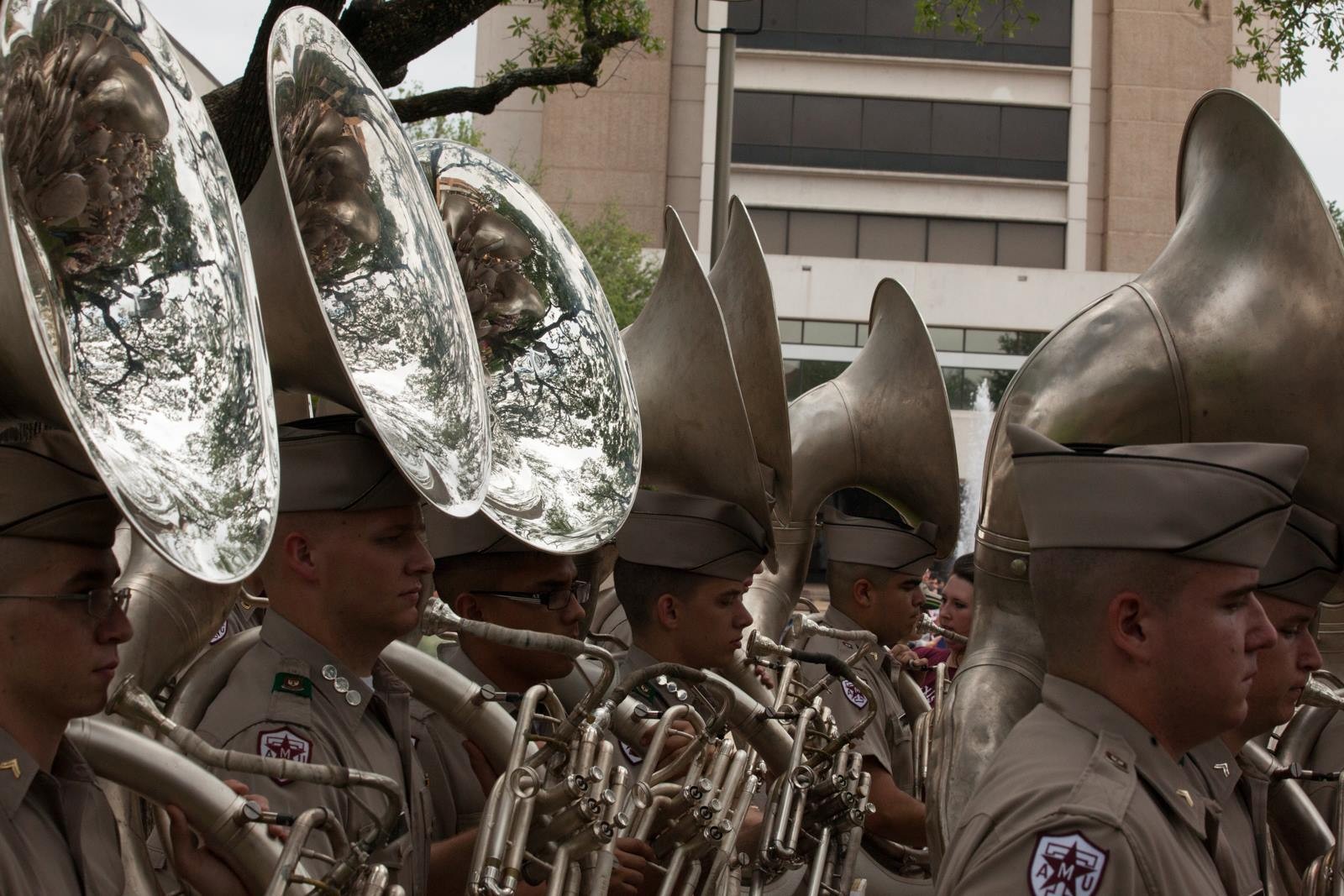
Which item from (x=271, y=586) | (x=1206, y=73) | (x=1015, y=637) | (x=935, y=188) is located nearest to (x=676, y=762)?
(x=1015, y=637)

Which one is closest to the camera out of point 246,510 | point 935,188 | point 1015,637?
point 246,510

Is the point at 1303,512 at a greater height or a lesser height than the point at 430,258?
lesser

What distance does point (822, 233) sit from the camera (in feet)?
107

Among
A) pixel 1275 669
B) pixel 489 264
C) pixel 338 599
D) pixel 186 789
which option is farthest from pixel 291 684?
pixel 1275 669

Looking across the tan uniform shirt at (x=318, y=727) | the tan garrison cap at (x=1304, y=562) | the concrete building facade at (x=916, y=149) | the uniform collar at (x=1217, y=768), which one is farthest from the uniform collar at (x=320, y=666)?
the concrete building facade at (x=916, y=149)

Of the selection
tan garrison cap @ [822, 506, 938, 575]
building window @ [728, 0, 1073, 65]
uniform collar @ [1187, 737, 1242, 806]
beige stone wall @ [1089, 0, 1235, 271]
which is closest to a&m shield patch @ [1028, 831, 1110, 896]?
uniform collar @ [1187, 737, 1242, 806]

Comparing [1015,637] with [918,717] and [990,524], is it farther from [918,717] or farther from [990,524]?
[918,717]

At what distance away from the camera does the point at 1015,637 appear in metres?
3.81

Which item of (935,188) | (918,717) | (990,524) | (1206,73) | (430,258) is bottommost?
(918,717)

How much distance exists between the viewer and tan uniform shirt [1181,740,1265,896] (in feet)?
10.4

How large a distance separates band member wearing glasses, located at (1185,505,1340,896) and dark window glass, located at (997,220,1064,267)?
29.4 m

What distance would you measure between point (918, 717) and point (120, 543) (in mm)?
3746

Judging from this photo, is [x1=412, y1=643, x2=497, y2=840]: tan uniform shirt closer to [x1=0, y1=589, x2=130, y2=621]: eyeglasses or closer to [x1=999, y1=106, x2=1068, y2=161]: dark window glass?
[x1=0, y1=589, x2=130, y2=621]: eyeglasses

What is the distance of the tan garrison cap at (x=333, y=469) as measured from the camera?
3193 millimetres
